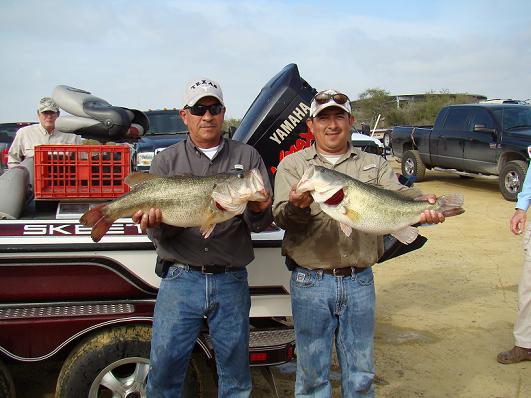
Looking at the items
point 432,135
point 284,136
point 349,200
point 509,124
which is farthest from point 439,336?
point 432,135

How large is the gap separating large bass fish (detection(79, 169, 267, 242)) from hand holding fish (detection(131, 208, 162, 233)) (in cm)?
3

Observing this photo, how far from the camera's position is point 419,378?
4.58m

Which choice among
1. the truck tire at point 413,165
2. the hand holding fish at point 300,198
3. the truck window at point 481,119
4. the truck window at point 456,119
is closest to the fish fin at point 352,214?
the hand holding fish at point 300,198

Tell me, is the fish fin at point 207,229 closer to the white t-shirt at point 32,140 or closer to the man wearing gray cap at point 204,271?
the man wearing gray cap at point 204,271

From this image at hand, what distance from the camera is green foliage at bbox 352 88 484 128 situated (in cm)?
3716

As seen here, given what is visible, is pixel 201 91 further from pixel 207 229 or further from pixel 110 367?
pixel 110 367

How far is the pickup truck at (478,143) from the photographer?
12.6 metres

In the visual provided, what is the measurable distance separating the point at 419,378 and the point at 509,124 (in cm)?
1022

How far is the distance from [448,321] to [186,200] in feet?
13.3

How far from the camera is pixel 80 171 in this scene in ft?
12.0

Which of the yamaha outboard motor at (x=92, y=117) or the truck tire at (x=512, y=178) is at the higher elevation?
the yamaha outboard motor at (x=92, y=117)

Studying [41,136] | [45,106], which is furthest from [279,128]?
[41,136]

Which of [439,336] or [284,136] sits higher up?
[284,136]

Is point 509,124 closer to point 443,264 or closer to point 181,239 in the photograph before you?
point 443,264
